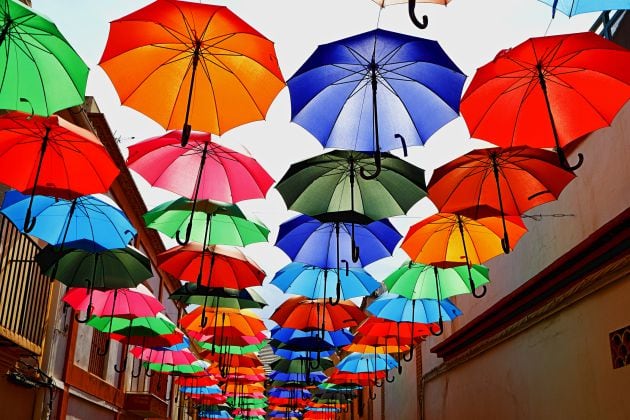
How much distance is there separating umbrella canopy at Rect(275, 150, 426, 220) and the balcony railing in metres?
3.49

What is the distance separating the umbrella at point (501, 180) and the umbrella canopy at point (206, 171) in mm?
1845

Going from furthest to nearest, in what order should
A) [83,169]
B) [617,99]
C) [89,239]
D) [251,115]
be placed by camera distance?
[89,239]
[83,169]
[251,115]
[617,99]

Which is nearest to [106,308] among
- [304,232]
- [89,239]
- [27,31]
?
[89,239]

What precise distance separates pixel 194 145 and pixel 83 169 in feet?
3.82

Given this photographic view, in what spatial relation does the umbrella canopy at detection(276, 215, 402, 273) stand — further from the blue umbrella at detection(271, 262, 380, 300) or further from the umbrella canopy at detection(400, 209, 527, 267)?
the blue umbrella at detection(271, 262, 380, 300)

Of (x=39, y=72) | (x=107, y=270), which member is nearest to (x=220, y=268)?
(x=107, y=270)

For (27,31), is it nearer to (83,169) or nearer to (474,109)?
(83,169)

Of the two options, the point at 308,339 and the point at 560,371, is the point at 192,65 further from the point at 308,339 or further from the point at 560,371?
the point at 308,339

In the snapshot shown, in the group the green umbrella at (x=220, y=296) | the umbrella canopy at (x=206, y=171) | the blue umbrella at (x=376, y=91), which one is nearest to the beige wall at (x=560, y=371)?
the blue umbrella at (x=376, y=91)

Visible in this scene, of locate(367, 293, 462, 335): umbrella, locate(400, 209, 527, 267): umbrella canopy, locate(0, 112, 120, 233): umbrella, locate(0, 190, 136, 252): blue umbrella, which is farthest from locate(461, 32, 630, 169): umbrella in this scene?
locate(367, 293, 462, 335): umbrella

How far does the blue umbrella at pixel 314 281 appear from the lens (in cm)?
947

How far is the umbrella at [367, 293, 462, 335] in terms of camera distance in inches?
393

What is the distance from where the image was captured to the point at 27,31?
4.62 meters

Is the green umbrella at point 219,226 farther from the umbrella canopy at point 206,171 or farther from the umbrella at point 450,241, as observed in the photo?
the umbrella at point 450,241
